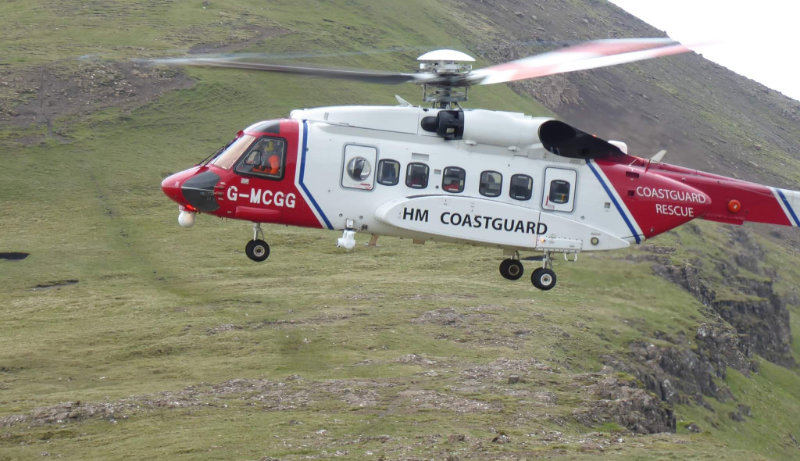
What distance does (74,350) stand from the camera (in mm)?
52344

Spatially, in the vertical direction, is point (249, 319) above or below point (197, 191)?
below

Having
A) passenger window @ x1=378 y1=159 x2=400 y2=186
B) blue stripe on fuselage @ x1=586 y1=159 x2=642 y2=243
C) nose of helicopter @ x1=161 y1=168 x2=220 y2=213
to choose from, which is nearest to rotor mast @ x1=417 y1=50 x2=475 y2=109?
passenger window @ x1=378 y1=159 x2=400 y2=186

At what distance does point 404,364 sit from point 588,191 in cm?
2483

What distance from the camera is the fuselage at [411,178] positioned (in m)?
28.5

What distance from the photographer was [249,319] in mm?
57719

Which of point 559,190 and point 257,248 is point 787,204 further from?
point 257,248

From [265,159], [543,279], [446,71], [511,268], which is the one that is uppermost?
[446,71]

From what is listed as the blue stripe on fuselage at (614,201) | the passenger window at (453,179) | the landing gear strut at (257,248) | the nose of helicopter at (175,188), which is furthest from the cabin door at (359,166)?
the blue stripe on fuselage at (614,201)

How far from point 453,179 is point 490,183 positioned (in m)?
1.00

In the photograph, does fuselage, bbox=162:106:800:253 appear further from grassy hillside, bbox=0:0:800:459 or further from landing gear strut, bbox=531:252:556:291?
grassy hillside, bbox=0:0:800:459

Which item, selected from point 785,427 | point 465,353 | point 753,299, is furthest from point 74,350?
point 753,299

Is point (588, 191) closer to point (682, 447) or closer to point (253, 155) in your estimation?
point (253, 155)

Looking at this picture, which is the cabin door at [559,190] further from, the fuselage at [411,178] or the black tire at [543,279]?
the black tire at [543,279]

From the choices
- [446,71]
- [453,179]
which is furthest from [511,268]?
[446,71]
